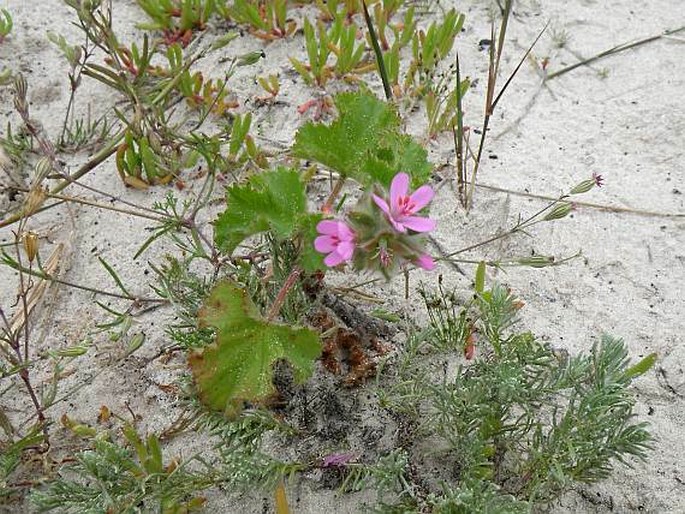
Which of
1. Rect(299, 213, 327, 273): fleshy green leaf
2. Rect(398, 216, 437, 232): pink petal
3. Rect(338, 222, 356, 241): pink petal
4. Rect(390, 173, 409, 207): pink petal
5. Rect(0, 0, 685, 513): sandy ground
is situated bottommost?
Rect(0, 0, 685, 513): sandy ground

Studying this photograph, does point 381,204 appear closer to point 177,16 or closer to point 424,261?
point 424,261

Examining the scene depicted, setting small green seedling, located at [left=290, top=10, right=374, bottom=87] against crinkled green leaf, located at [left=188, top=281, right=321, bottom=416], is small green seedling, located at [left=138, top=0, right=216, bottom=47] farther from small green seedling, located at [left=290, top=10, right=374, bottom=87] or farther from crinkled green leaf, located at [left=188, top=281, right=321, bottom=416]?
crinkled green leaf, located at [left=188, top=281, right=321, bottom=416]

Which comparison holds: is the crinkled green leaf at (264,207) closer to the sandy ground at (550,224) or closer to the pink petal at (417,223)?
the pink petal at (417,223)

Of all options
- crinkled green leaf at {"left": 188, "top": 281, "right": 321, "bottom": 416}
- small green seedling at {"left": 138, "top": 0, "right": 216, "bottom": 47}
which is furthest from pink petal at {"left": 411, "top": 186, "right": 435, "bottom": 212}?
small green seedling at {"left": 138, "top": 0, "right": 216, "bottom": 47}

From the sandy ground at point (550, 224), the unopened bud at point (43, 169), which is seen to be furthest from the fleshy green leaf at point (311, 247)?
the unopened bud at point (43, 169)

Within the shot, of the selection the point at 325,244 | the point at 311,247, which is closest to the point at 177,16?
the point at 311,247

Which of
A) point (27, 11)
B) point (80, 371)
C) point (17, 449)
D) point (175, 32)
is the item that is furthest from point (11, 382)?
point (27, 11)
